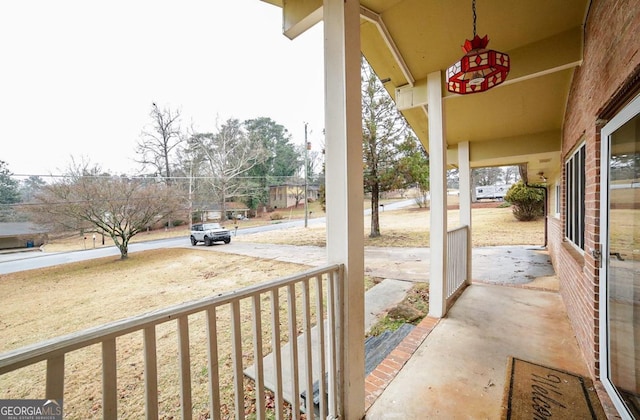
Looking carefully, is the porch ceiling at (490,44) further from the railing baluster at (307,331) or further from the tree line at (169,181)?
the tree line at (169,181)

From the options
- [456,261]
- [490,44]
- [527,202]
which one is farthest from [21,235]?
[527,202]

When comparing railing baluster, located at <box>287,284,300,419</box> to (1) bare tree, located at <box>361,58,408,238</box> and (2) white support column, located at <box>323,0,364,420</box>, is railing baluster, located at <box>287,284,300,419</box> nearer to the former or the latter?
(2) white support column, located at <box>323,0,364,420</box>

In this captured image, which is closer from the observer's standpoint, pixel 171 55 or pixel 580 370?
pixel 580 370

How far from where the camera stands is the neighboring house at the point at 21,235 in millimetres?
1869

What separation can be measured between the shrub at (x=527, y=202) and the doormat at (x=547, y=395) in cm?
1281

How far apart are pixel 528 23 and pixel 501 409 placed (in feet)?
9.18

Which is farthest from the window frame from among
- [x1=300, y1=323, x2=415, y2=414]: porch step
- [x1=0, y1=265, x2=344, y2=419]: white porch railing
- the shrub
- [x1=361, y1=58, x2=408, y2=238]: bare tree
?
the shrub

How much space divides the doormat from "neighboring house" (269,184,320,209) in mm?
5680

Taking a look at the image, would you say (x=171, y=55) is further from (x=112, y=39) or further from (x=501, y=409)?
(x=501, y=409)

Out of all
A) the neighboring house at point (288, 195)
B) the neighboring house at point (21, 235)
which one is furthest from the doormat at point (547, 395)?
the neighboring house at point (288, 195)

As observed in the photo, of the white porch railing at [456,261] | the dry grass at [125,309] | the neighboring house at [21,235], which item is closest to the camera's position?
the neighboring house at [21,235]

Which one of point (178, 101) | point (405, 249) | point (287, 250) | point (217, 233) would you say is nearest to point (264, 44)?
point (178, 101)

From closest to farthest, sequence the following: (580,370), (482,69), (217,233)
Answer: (482,69)
(580,370)
(217,233)

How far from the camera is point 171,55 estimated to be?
135 inches
